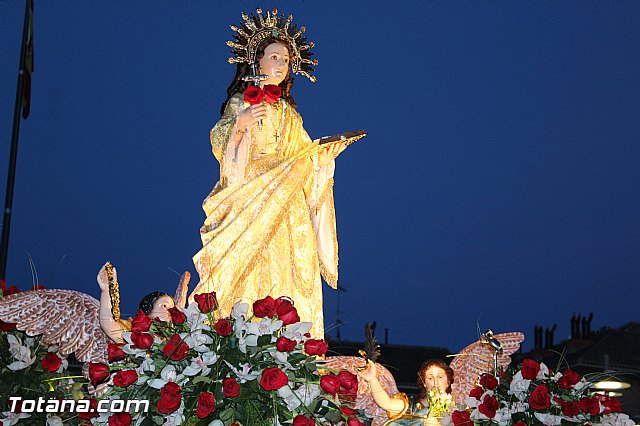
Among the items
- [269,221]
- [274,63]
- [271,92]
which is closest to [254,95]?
[271,92]

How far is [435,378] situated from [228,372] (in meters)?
3.27

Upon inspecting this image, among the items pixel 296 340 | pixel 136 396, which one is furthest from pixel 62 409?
pixel 296 340

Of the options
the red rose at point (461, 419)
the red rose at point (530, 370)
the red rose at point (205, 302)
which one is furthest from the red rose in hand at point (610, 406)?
the red rose at point (205, 302)

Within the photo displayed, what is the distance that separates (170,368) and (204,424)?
329 millimetres

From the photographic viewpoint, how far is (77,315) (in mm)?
6406

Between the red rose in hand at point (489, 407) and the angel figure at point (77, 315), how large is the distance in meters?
2.32

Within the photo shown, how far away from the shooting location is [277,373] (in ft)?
13.8

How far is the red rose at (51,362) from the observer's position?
5.88 m

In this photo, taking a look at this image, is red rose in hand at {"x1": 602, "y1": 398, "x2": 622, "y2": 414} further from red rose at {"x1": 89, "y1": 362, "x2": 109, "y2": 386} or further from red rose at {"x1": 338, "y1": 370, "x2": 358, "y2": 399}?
red rose at {"x1": 89, "y1": 362, "x2": 109, "y2": 386}

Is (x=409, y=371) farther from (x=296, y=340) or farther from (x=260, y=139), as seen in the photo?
(x=296, y=340)

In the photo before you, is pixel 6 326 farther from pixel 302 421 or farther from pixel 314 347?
pixel 302 421

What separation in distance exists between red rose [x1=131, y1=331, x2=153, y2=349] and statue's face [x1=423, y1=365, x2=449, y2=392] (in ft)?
11.1

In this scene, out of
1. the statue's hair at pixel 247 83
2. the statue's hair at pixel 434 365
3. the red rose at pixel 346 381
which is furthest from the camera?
the statue's hair at pixel 247 83

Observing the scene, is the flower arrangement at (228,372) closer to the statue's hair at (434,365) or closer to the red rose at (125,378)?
the red rose at (125,378)
